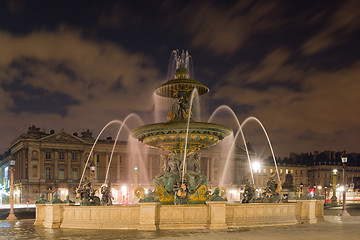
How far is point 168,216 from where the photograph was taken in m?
14.6

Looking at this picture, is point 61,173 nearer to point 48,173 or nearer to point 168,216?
point 48,173

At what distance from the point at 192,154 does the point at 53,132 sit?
82.5 m

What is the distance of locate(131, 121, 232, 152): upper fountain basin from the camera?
58.9 ft

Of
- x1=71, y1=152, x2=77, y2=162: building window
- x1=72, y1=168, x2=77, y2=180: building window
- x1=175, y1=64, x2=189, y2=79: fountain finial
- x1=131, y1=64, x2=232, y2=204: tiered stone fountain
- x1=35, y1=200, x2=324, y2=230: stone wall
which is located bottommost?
x1=72, y1=168, x2=77, y2=180: building window

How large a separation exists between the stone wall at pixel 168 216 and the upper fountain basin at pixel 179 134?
402 centimetres

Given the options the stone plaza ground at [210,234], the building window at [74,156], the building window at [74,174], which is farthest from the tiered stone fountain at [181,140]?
the building window at [74,174]

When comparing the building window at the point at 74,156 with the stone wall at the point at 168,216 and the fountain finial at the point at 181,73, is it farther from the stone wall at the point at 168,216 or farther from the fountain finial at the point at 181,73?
the stone wall at the point at 168,216

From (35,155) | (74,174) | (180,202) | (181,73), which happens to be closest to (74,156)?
(74,174)

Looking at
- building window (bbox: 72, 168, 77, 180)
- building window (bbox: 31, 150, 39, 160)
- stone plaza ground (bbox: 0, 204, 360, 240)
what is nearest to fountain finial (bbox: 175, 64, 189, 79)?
stone plaza ground (bbox: 0, 204, 360, 240)

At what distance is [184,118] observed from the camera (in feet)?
65.4

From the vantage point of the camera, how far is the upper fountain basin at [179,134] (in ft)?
58.9

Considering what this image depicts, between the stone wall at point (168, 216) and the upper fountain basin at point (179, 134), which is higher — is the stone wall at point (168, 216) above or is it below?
below

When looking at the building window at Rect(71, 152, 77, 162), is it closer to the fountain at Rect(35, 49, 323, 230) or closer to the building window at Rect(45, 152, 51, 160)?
the building window at Rect(45, 152, 51, 160)

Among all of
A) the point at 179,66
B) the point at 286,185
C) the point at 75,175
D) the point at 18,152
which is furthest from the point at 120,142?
the point at 179,66
